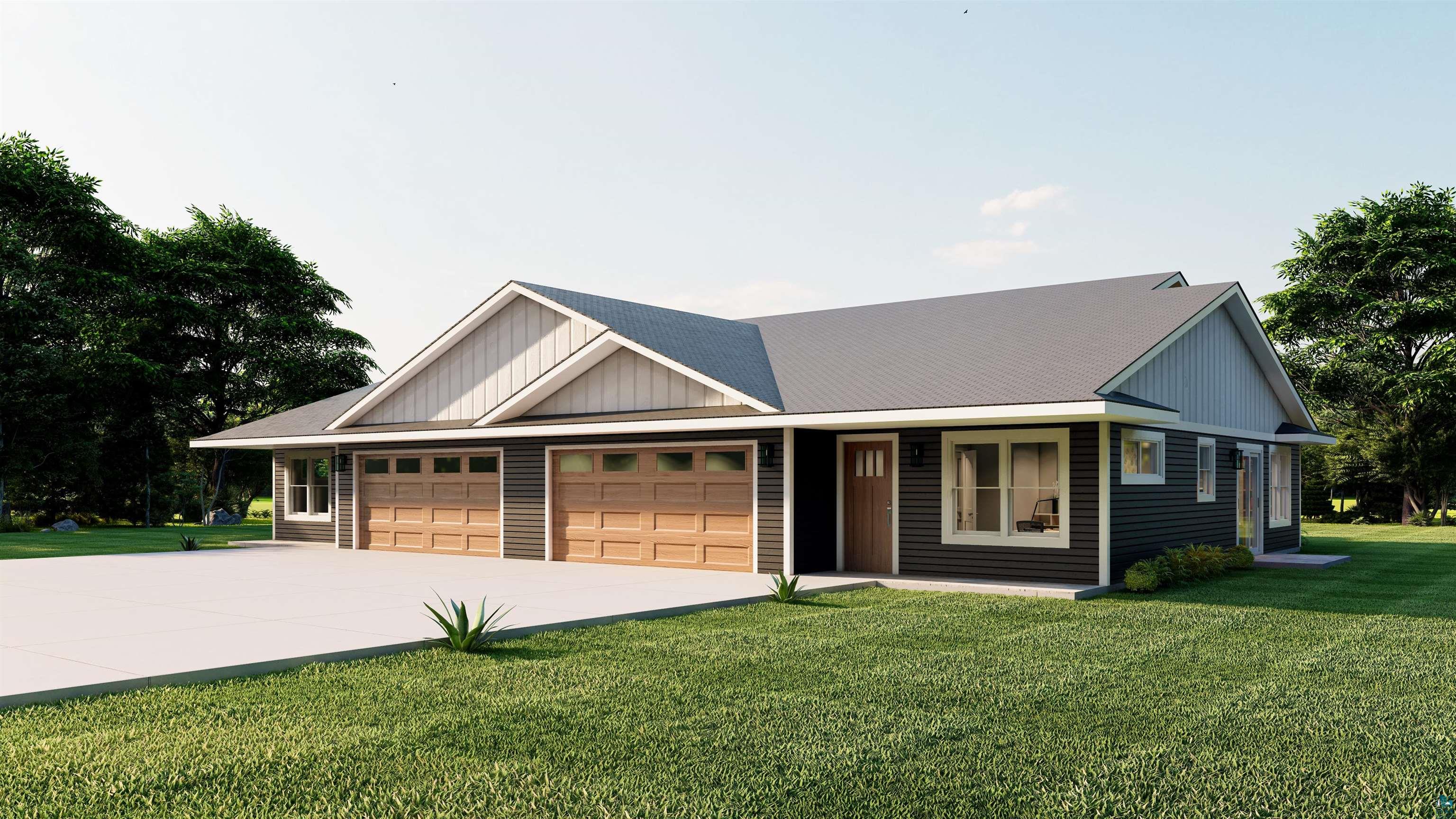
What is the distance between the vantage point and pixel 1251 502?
19812 millimetres

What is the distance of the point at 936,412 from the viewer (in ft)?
43.3

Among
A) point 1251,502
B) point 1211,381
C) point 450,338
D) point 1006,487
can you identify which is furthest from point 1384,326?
point 450,338

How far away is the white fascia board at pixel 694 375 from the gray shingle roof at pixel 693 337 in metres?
0.08

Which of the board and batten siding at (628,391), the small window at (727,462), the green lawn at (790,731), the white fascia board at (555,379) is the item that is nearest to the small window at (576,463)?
the board and batten siding at (628,391)

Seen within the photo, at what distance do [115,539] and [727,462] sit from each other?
16294mm

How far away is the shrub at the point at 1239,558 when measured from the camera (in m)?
16.4

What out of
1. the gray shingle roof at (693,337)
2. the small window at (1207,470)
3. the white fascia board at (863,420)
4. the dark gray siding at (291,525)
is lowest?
the dark gray siding at (291,525)

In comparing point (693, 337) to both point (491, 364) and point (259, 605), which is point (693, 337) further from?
point (259, 605)

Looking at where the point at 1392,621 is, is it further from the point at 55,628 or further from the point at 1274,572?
the point at 55,628

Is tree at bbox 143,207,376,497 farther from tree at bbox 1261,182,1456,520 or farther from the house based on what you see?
tree at bbox 1261,182,1456,520

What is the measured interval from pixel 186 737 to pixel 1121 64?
53.0 feet

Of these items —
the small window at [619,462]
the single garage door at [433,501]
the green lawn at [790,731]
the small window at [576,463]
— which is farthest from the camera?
the single garage door at [433,501]

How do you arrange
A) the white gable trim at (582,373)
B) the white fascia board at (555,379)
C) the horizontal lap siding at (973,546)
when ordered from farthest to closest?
1. the white fascia board at (555,379)
2. the white gable trim at (582,373)
3. the horizontal lap siding at (973,546)

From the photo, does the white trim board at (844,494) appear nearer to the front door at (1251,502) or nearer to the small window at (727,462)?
the small window at (727,462)
